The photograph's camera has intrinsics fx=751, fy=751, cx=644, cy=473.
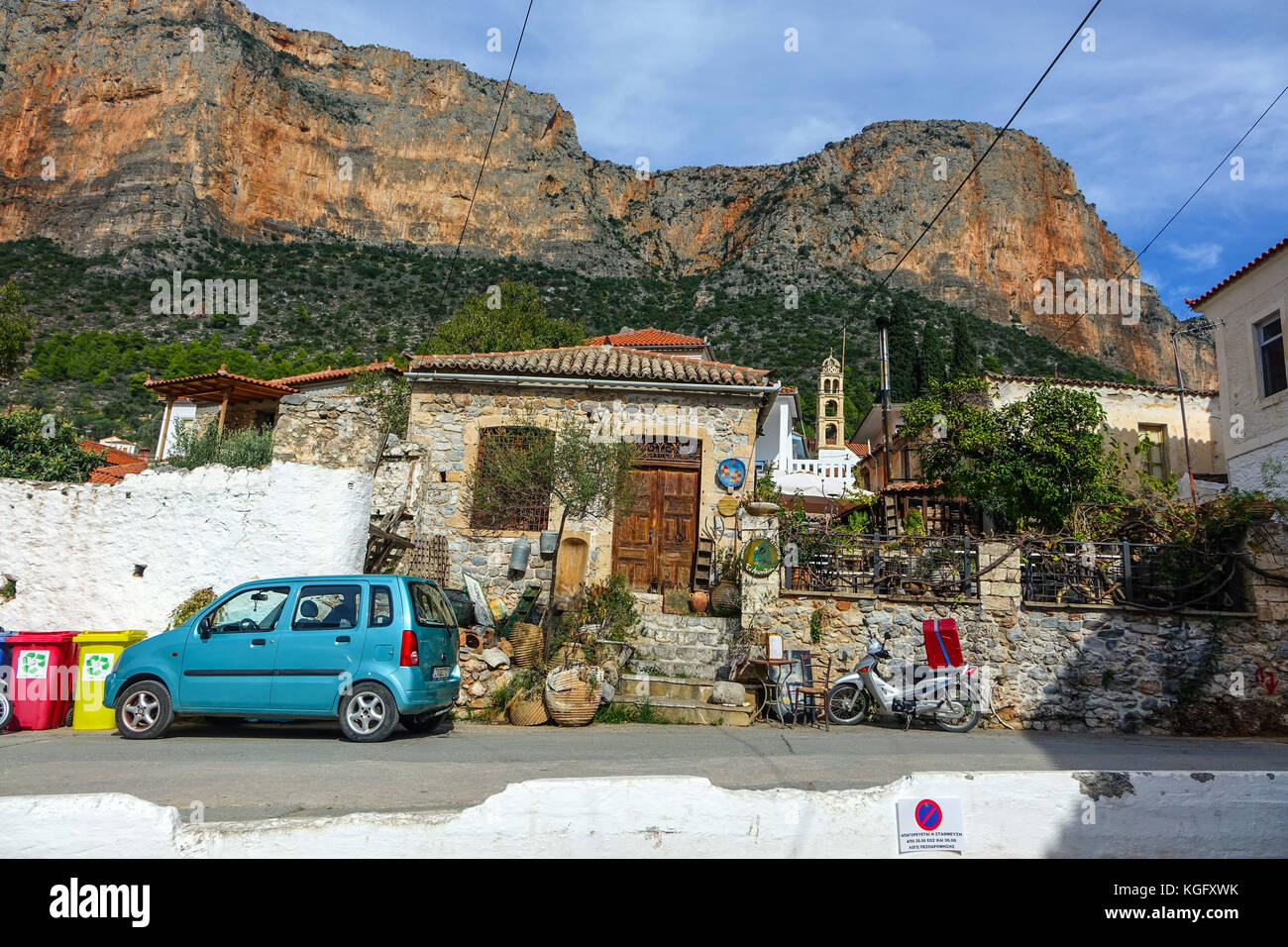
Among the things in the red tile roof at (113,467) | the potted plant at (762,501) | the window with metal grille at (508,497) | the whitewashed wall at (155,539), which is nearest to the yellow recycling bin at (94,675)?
the whitewashed wall at (155,539)

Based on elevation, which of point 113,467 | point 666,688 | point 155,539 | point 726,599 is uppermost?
point 113,467

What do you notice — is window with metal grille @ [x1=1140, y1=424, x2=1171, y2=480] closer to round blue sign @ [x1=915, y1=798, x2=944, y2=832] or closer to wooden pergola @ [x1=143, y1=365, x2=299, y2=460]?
round blue sign @ [x1=915, y1=798, x2=944, y2=832]

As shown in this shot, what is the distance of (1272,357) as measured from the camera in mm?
13414

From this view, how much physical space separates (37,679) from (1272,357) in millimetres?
19051

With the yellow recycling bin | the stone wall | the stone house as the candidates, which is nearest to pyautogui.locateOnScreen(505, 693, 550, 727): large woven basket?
the stone wall

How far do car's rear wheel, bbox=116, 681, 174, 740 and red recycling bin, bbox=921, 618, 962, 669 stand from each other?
8.61m

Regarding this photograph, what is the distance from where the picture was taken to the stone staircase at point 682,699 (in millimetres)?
9132

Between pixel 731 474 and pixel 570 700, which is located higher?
pixel 731 474

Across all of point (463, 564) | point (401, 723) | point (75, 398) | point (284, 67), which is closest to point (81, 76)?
point (284, 67)

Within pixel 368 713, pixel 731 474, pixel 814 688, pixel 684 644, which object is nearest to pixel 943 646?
pixel 814 688

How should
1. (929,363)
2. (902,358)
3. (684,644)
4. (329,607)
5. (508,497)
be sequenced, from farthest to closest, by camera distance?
(902,358) → (929,363) → (508,497) → (684,644) → (329,607)

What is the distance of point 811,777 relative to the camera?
5.93m

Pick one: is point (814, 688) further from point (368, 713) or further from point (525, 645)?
point (368, 713)

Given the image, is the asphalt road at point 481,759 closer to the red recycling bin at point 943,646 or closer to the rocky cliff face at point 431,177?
the red recycling bin at point 943,646
